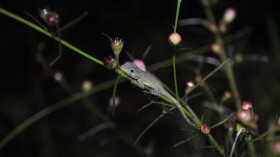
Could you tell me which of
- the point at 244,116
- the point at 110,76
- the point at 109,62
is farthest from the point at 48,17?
the point at 110,76

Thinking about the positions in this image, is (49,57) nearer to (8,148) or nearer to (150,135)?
(8,148)

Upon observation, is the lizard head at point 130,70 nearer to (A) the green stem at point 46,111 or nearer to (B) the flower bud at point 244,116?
(B) the flower bud at point 244,116

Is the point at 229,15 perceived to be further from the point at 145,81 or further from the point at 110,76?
the point at 110,76

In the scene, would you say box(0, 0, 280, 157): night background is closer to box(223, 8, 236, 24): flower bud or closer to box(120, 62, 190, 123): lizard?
box(223, 8, 236, 24): flower bud

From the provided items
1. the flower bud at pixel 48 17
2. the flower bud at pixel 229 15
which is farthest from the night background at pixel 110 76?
the flower bud at pixel 48 17

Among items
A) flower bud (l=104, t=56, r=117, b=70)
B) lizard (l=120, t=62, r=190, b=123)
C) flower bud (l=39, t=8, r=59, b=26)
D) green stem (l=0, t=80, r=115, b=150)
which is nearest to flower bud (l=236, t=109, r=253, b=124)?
lizard (l=120, t=62, r=190, b=123)

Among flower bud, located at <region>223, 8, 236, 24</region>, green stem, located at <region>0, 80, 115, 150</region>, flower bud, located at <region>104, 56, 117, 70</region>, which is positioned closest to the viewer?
flower bud, located at <region>104, 56, 117, 70</region>

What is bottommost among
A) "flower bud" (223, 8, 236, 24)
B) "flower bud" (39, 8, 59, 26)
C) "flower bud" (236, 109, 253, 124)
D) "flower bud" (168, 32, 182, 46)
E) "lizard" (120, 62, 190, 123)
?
"flower bud" (236, 109, 253, 124)
